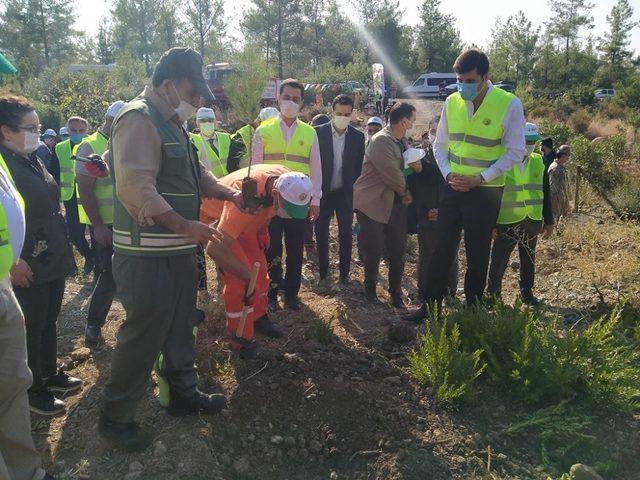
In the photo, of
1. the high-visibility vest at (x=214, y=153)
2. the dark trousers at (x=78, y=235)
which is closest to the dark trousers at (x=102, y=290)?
the high-visibility vest at (x=214, y=153)

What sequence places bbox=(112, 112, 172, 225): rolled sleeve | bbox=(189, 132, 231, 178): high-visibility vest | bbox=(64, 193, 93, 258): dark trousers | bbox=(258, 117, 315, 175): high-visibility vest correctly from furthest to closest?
bbox=(64, 193, 93, 258): dark trousers → bbox=(189, 132, 231, 178): high-visibility vest → bbox=(258, 117, 315, 175): high-visibility vest → bbox=(112, 112, 172, 225): rolled sleeve

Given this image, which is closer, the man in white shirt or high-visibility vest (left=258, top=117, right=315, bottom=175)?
the man in white shirt

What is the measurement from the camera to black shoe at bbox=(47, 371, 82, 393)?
3283mm

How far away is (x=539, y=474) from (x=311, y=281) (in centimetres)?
327

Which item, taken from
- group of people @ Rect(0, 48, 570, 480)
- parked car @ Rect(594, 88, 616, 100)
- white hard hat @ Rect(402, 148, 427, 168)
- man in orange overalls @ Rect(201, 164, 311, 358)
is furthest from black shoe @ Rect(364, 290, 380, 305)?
parked car @ Rect(594, 88, 616, 100)

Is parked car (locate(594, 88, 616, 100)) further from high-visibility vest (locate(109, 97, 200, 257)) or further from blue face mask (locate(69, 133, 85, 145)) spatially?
high-visibility vest (locate(109, 97, 200, 257))

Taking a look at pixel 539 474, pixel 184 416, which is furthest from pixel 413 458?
pixel 184 416

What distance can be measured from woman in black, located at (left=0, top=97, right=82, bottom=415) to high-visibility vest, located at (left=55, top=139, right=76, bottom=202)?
3430mm

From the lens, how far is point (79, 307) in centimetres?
507

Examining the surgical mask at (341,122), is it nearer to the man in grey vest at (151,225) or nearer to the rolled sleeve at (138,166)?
the man in grey vest at (151,225)

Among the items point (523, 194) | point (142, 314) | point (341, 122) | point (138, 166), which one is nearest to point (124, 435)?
point (142, 314)

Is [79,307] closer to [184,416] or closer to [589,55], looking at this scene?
[184,416]

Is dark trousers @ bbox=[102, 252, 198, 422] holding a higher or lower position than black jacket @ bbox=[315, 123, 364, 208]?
lower

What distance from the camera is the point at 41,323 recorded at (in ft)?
9.89
